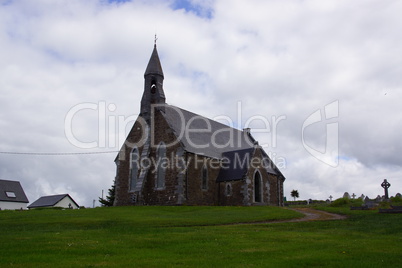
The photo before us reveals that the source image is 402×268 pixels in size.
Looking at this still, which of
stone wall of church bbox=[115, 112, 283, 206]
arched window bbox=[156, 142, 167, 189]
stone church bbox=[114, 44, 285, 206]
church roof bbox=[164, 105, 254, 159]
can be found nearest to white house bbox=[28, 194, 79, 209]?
stone wall of church bbox=[115, 112, 283, 206]

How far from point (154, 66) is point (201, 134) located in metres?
9.12

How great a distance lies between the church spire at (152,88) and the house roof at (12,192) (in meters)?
39.9

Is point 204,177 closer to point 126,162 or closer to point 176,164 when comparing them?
point 176,164

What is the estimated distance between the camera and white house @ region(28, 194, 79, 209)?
7462cm

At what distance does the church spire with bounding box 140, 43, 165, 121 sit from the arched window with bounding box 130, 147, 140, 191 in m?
4.01

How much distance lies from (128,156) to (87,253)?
3201cm

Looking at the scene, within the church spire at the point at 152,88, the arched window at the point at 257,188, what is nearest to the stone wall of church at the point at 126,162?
the church spire at the point at 152,88

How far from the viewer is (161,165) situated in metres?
42.9

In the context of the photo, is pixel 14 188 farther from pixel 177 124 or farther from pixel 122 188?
pixel 177 124

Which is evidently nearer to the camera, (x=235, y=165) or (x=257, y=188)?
(x=235, y=165)

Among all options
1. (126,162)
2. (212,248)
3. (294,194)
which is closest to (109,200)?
(126,162)

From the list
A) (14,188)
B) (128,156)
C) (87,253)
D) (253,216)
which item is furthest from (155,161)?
(14,188)

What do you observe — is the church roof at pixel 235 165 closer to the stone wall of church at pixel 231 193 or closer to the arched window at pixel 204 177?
the stone wall of church at pixel 231 193

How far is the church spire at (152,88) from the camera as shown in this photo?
44844 millimetres
